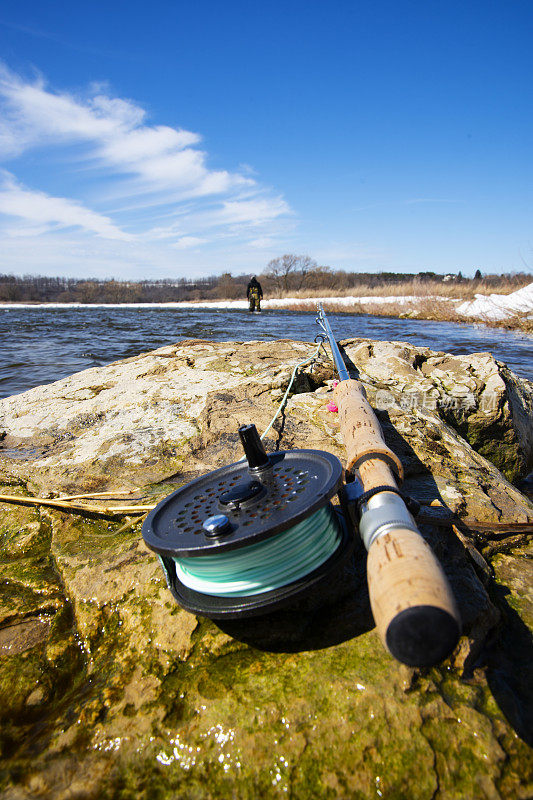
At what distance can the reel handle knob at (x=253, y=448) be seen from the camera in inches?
65.8

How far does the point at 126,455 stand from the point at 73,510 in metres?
0.51

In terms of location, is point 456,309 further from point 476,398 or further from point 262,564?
point 262,564

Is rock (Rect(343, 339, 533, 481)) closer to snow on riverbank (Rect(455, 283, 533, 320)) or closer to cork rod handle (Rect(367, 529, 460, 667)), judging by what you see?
cork rod handle (Rect(367, 529, 460, 667))

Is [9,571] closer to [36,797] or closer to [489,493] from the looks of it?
[36,797]

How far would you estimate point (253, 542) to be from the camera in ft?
4.13

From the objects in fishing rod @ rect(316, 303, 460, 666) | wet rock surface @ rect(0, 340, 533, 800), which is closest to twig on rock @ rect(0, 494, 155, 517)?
wet rock surface @ rect(0, 340, 533, 800)

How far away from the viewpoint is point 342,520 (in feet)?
5.52

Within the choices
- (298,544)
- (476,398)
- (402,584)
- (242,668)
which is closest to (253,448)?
(298,544)

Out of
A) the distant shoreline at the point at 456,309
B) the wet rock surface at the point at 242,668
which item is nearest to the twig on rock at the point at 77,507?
the wet rock surface at the point at 242,668

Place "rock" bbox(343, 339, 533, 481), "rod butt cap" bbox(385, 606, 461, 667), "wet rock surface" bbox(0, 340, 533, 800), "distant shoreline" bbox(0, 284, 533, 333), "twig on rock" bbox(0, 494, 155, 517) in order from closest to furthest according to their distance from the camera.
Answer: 1. "rod butt cap" bbox(385, 606, 461, 667)
2. "wet rock surface" bbox(0, 340, 533, 800)
3. "twig on rock" bbox(0, 494, 155, 517)
4. "rock" bbox(343, 339, 533, 481)
5. "distant shoreline" bbox(0, 284, 533, 333)

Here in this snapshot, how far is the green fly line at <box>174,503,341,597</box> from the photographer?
4.59ft

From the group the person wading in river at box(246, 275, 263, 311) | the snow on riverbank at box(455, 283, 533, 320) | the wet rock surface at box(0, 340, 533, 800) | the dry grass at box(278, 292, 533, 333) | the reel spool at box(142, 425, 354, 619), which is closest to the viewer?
the wet rock surface at box(0, 340, 533, 800)

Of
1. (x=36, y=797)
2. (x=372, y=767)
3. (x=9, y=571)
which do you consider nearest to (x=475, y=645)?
(x=372, y=767)

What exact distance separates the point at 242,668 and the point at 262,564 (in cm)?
31
